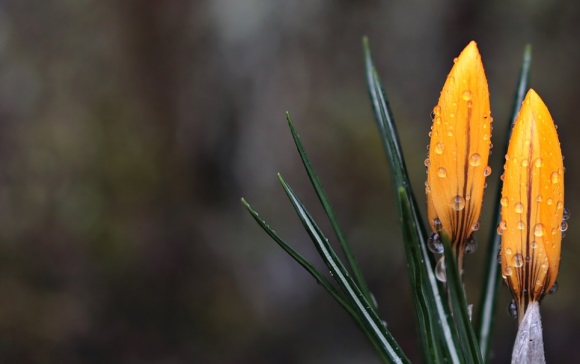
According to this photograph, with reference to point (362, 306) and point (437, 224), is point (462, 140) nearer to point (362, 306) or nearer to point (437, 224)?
point (437, 224)

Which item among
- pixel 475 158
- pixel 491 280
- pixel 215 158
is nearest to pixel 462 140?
pixel 475 158

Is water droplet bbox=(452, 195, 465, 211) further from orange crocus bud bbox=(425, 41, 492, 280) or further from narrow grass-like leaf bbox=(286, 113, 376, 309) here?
narrow grass-like leaf bbox=(286, 113, 376, 309)

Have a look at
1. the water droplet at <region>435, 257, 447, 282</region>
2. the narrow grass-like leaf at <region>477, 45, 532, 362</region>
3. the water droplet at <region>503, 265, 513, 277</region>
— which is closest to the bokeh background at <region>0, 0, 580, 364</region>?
the narrow grass-like leaf at <region>477, 45, 532, 362</region>

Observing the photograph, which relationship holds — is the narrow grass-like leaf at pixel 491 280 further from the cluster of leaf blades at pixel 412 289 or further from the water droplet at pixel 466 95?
the water droplet at pixel 466 95

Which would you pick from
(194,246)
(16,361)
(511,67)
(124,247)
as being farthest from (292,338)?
(511,67)

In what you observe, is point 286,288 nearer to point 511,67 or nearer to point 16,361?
point 16,361

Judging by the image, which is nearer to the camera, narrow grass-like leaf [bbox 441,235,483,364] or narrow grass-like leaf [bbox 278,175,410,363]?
narrow grass-like leaf [bbox 441,235,483,364]
